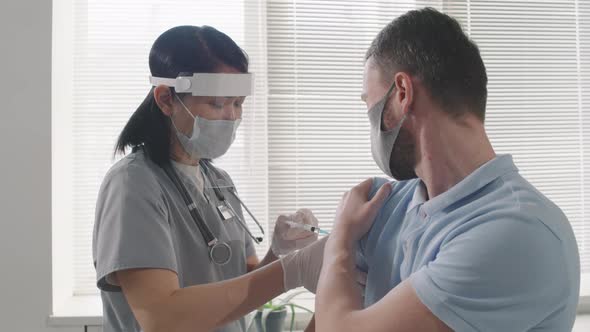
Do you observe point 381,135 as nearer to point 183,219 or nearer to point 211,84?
point 211,84

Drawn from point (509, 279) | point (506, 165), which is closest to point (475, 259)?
point (509, 279)

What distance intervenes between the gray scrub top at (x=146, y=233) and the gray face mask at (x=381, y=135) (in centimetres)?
54

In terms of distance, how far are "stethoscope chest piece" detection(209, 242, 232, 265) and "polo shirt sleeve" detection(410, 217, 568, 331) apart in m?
0.64

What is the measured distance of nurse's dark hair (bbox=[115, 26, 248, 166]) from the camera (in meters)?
1.29

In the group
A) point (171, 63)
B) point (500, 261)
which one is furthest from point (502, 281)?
point (171, 63)

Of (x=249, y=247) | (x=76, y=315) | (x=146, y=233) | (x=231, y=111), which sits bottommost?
(x=76, y=315)

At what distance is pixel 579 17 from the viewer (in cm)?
260

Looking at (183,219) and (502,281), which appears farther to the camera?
(183,219)

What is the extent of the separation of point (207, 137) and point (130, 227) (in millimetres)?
295

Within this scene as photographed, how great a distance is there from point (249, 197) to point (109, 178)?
1.02 metres

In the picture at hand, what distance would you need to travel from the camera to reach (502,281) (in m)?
0.80
